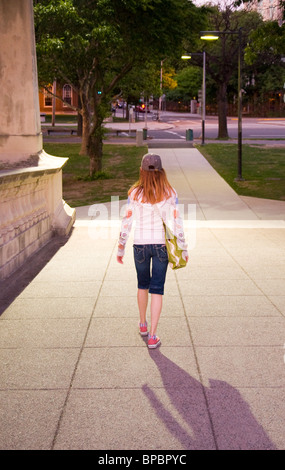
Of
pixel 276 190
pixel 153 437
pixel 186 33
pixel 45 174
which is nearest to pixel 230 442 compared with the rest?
pixel 153 437

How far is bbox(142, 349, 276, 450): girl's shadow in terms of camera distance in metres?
3.91

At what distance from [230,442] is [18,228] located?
6.00 meters

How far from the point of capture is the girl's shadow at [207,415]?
391 cm

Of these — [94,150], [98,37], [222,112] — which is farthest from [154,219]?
[222,112]

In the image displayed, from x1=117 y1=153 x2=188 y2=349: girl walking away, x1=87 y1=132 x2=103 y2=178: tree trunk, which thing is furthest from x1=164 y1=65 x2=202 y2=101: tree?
x1=117 y1=153 x2=188 y2=349: girl walking away

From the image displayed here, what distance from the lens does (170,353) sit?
5.59 meters

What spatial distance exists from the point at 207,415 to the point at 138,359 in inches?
49.5

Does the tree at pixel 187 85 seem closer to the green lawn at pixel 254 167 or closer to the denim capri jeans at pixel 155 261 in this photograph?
the green lawn at pixel 254 167

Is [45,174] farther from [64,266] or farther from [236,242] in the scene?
[236,242]

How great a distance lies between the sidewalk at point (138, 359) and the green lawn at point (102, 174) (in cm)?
1185

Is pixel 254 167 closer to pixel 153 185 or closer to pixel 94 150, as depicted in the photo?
pixel 94 150

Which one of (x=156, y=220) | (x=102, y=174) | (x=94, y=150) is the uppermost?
(x=156, y=220)

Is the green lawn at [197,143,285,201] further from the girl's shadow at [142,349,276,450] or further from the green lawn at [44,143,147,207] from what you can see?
the girl's shadow at [142,349,276,450]

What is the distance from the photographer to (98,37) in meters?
21.1
